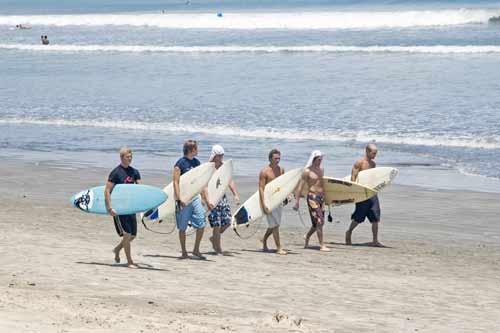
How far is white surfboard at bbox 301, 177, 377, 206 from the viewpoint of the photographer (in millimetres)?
13305

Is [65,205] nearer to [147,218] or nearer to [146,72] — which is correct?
[147,218]

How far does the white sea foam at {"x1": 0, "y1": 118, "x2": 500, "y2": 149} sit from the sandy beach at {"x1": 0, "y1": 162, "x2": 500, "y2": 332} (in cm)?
675

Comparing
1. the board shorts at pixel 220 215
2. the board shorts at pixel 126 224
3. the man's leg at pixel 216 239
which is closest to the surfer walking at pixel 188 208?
the board shorts at pixel 220 215

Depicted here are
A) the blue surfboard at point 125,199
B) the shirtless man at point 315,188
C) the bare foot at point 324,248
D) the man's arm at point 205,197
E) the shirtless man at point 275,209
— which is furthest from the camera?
the bare foot at point 324,248

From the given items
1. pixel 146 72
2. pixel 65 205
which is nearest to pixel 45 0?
pixel 146 72

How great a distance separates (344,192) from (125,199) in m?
3.65

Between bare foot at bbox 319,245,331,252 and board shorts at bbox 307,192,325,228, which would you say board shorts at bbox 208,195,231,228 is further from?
bare foot at bbox 319,245,331,252

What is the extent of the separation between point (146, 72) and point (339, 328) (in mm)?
35695

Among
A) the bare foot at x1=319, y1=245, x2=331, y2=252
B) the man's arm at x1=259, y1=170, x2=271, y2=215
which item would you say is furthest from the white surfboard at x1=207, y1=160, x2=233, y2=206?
the bare foot at x1=319, y1=245, x2=331, y2=252

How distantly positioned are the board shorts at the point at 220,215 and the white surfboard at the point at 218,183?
0.33ft

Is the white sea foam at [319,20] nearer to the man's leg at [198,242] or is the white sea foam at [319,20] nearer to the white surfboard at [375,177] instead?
the white surfboard at [375,177]

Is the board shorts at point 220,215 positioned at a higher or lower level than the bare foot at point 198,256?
higher

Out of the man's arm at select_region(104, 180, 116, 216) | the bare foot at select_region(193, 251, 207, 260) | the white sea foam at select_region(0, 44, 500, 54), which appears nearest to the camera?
the man's arm at select_region(104, 180, 116, 216)

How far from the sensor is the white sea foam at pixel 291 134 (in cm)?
2266
